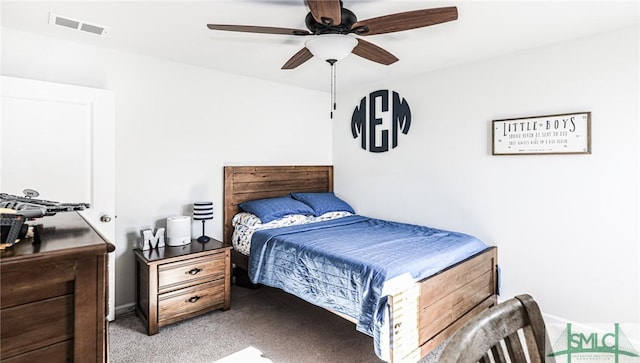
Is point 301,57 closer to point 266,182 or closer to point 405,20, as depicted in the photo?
point 405,20

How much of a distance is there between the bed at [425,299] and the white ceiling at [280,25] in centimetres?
126

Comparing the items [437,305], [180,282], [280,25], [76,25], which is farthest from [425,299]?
[76,25]

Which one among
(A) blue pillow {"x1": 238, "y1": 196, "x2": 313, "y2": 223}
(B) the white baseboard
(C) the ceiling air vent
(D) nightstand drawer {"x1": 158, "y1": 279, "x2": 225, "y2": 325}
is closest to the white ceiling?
(C) the ceiling air vent

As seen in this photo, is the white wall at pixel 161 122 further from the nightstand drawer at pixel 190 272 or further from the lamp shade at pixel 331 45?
the lamp shade at pixel 331 45

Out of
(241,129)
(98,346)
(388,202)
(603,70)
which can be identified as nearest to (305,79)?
(241,129)

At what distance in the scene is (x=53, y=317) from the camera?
89 centimetres

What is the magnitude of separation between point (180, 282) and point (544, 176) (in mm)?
3108

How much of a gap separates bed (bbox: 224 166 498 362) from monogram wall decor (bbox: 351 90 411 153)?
148 centimetres

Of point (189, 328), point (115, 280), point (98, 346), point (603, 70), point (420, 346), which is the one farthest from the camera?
point (115, 280)

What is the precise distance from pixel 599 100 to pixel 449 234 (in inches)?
60.0

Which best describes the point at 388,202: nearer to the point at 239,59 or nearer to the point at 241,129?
the point at 241,129

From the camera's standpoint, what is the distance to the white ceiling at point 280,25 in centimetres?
210

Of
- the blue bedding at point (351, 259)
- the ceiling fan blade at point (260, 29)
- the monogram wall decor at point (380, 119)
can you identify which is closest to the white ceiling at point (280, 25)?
the ceiling fan blade at point (260, 29)

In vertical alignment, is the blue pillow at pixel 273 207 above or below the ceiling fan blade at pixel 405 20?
below
